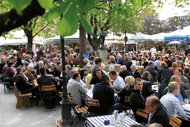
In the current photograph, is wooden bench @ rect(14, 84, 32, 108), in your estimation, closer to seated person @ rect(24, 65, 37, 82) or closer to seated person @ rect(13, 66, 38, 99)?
seated person @ rect(13, 66, 38, 99)

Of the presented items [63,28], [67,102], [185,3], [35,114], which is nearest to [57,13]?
[63,28]

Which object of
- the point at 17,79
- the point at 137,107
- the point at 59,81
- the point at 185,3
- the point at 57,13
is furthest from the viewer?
the point at 185,3

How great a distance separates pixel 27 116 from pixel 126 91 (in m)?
3.76

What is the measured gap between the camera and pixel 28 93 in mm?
8320

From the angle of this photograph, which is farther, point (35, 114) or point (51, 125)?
point (35, 114)

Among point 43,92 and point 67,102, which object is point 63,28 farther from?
point 43,92

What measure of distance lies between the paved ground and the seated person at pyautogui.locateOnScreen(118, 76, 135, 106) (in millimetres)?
1572

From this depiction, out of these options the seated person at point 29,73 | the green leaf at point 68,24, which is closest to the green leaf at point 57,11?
the green leaf at point 68,24

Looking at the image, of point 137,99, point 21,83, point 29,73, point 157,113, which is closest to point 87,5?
point 157,113

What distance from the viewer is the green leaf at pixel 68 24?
1.37 m

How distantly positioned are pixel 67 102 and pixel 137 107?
223 centimetres

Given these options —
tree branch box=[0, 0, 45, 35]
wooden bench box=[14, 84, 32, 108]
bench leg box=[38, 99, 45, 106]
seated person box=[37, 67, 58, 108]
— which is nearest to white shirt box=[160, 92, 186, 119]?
tree branch box=[0, 0, 45, 35]

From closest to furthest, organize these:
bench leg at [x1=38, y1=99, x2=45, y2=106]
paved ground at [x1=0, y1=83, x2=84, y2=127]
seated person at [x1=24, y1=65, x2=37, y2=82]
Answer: paved ground at [x1=0, y1=83, x2=84, y2=127] < bench leg at [x1=38, y1=99, x2=45, y2=106] < seated person at [x1=24, y1=65, x2=37, y2=82]

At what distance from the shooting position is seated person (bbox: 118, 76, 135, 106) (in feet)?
20.2
